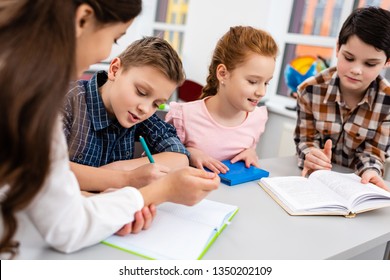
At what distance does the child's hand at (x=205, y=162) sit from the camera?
131 cm

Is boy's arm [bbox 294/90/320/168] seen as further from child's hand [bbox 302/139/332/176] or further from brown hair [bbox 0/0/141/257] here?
brown hair [bbox 0/0/141/257]

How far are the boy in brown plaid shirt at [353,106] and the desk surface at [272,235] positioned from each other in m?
0.32

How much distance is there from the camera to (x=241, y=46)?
1.49 m

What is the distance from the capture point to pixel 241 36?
1.51 meters

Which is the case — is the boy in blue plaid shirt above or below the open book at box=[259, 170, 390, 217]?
above

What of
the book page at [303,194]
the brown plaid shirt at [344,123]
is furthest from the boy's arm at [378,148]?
the book page at [303,194]

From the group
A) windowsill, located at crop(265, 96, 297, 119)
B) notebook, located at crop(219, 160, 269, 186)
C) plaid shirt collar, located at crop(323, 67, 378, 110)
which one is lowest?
windowsill, located at crop(265, 96, 297, 119)

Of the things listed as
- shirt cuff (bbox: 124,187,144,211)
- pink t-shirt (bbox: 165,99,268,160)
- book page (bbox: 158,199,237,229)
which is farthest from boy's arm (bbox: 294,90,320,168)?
shirt cuff (bbox: 124,187,144,211)

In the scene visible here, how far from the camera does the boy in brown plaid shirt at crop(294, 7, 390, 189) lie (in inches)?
56.2

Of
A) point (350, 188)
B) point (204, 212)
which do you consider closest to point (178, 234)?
point (204, 212)

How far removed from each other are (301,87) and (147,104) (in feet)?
2.82

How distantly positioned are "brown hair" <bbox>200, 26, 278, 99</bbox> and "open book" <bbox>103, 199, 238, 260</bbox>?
2.29 ft

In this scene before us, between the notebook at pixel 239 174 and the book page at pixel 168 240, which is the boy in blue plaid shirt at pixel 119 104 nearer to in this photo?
the notebook at pixel 239 174

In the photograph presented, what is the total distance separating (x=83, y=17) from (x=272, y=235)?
614 millimetres
